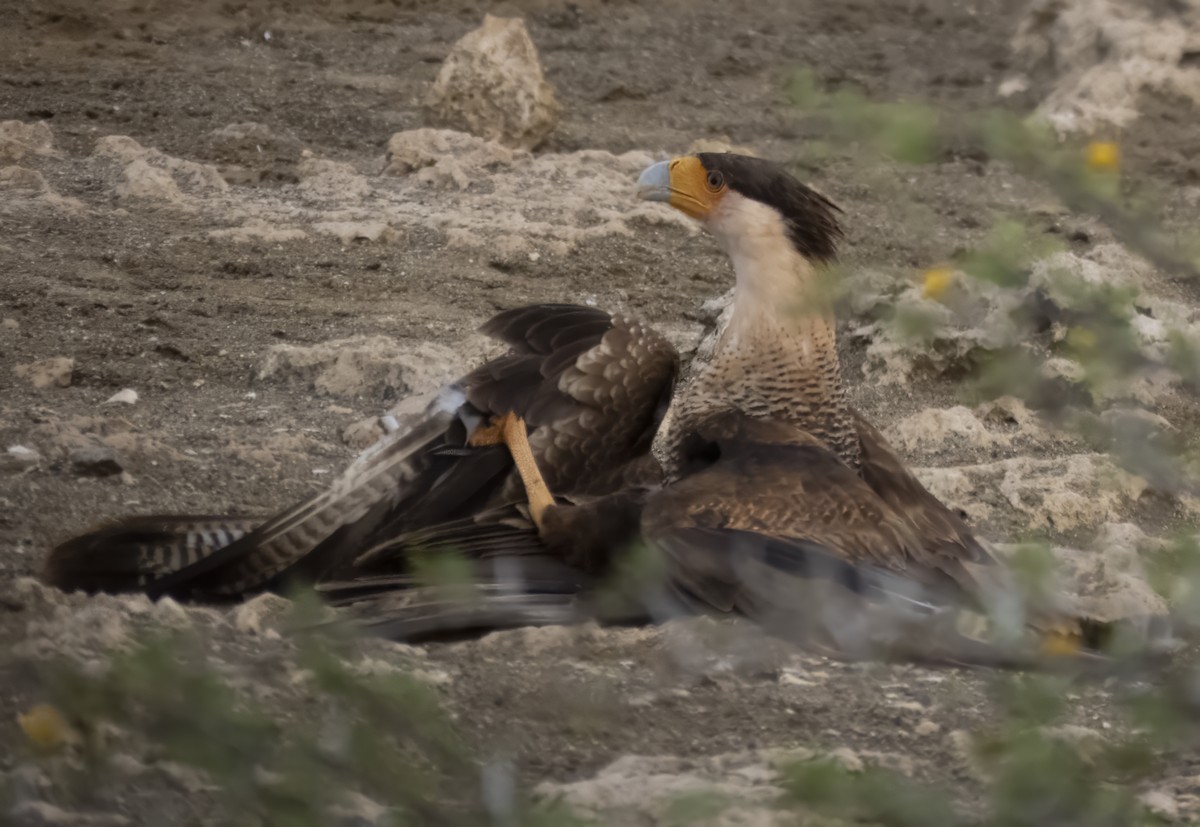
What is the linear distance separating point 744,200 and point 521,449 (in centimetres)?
76

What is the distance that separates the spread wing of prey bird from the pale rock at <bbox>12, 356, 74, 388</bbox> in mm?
1168

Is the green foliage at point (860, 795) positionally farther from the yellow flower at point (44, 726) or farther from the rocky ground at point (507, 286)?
the yellow flower at point (44, 726)

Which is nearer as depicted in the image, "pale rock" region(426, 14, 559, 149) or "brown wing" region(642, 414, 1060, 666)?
"brown wing" region(642, 414, 1060, 666)

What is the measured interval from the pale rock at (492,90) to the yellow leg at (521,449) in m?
3.38

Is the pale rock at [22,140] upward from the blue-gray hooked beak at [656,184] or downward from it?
downward

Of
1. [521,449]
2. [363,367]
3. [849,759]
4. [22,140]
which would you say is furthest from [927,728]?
[22,140]

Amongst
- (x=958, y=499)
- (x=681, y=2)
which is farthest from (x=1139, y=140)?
(x=958, y=499)

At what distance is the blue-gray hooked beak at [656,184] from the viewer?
391 cm

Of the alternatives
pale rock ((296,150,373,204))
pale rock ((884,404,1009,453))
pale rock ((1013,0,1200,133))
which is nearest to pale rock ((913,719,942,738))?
pale rock ((884,404,1009,453))

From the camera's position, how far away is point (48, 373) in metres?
4.64

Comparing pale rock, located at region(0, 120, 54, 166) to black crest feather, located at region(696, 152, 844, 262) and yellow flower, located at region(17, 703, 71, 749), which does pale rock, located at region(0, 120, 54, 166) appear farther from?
yellow flower, located at region(17, 703, 71, 749)

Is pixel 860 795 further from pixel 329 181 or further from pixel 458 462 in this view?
pixel 329 181

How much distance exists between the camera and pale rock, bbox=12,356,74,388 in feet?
15.1

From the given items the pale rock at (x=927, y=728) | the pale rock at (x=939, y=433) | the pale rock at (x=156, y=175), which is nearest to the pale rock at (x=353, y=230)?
the pale rock at (x=156, y=175)
